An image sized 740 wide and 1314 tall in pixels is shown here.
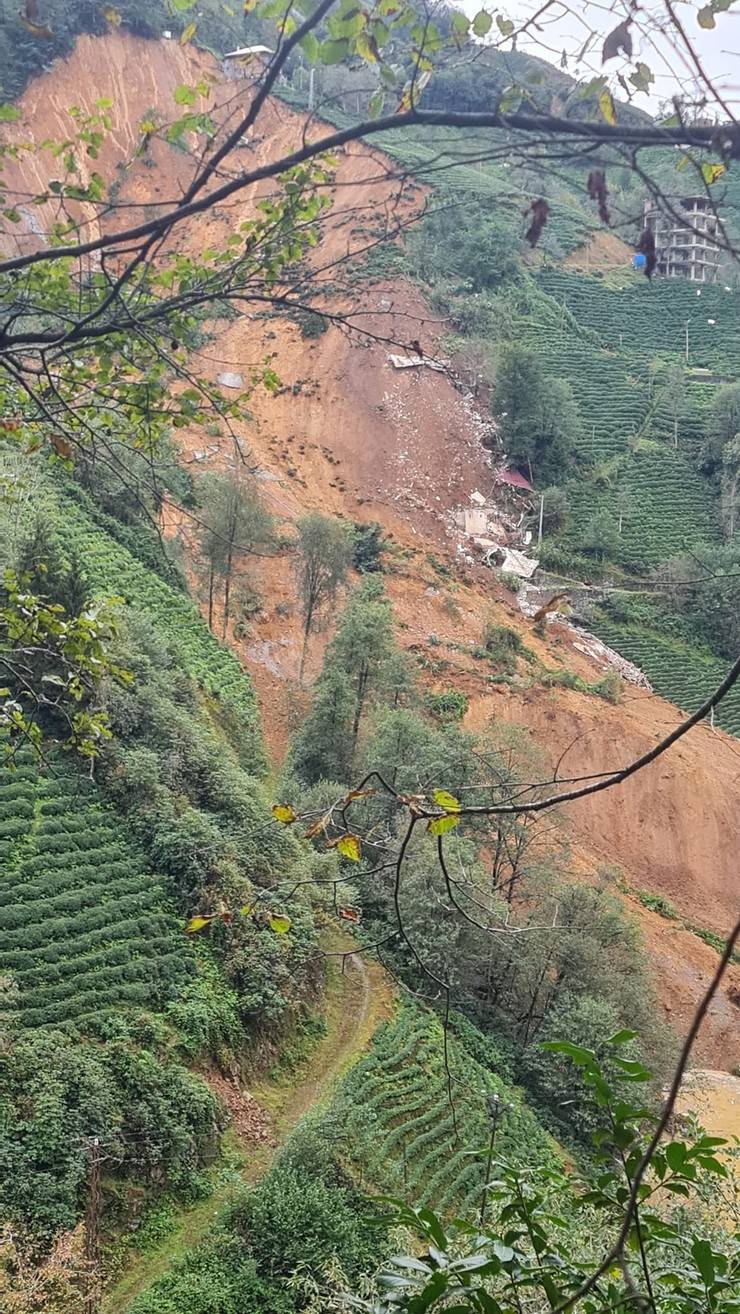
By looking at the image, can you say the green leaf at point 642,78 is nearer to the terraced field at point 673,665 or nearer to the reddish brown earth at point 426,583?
the reddish brown earth at point 426,583

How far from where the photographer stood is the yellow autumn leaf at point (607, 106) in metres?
1.91

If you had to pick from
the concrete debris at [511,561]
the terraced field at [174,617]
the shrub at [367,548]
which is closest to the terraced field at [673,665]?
the concrete debris at [511,561]

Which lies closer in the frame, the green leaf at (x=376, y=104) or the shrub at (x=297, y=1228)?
the green leaf at (x=376, y=104)

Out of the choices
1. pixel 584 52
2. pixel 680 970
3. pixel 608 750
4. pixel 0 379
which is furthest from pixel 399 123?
pixel 608 750

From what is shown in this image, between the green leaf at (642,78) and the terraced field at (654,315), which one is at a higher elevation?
the terraced field at (654,315)

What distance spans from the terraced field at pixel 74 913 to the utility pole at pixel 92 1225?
5.76 feet

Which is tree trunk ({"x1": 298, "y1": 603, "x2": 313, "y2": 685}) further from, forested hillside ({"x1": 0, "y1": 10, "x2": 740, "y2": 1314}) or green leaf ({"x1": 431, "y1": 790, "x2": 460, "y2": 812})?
green leaf ({"x1": 431, "y1": 790, "x2": 460, "y2": 812})

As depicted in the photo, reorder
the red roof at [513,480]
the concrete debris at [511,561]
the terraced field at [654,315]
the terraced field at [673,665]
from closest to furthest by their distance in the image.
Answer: the terraced field at [673,665], the concrete debris at [511,561], the red roof at [513,480], the terraced field at [654,315]

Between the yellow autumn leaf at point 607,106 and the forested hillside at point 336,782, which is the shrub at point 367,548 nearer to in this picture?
the forested hillside at point 336,782

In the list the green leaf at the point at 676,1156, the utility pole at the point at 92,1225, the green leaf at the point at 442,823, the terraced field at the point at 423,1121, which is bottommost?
the terraced field at the point at 423,1121

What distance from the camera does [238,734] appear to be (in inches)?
861

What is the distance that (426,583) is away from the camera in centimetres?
3225

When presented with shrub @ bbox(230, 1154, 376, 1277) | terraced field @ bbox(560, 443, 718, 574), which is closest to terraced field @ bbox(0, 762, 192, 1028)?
shrub @ bbox(230, 1154, 376, 1277)

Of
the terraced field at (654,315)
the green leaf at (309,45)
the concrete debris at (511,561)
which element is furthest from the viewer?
the terraced field at (654,315)
